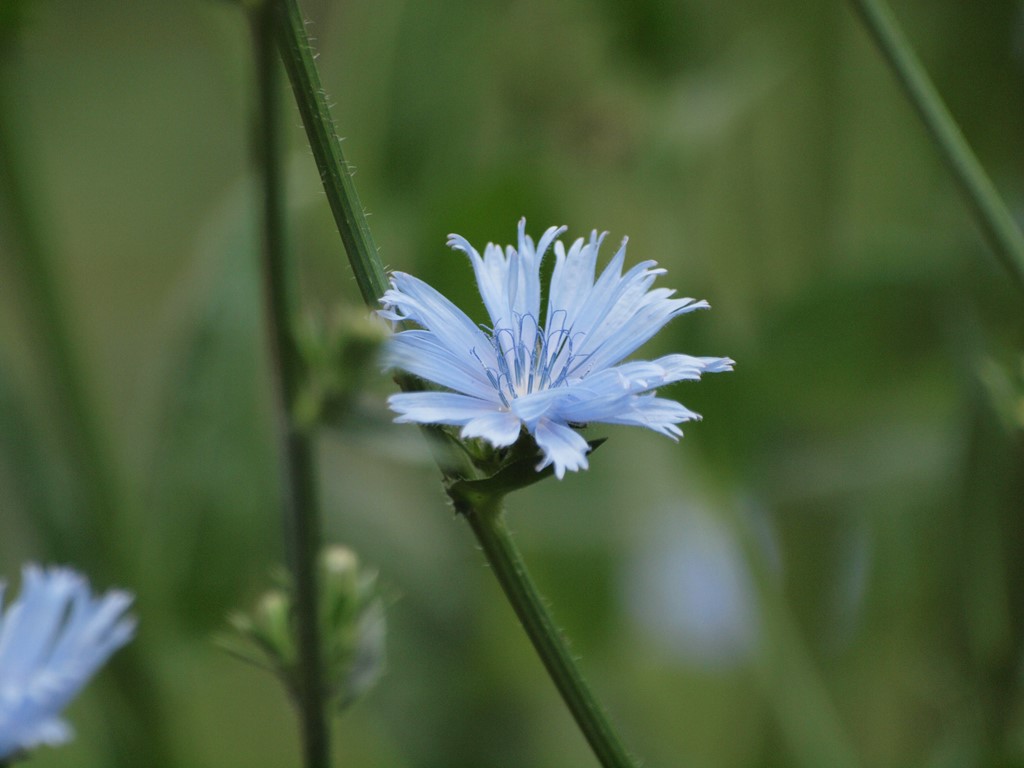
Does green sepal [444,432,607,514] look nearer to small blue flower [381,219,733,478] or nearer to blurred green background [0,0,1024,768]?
small blue flower [381,219,733,478]

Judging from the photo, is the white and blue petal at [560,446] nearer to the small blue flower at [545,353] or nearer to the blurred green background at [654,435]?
the small blue flower at [545,353]

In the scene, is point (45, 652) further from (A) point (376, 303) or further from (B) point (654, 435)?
(B) point (654, 435)

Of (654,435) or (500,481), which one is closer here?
(500,481)

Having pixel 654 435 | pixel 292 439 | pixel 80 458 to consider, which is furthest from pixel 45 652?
pixel 654 435

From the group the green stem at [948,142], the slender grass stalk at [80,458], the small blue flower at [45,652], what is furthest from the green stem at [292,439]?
the slender grass stalk at [80,458]

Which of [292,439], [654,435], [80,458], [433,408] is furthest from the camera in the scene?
[654,435]

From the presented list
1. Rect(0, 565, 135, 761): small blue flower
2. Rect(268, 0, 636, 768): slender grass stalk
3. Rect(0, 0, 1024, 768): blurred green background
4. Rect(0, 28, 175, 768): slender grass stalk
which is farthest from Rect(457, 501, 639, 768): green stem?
Rect(0, 28, 175, 768): slender grass stalk

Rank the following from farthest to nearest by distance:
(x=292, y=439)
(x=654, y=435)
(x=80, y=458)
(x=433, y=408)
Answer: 1. (x=654, y=435)
2. (x=80, y=458)
3. (x=292, y=439)
4. (x=433, y=408)
